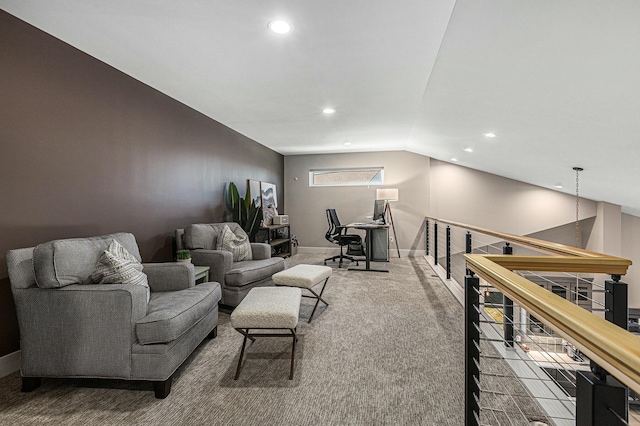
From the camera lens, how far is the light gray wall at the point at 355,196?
7031mm

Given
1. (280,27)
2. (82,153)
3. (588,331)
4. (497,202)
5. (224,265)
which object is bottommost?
(224,265)

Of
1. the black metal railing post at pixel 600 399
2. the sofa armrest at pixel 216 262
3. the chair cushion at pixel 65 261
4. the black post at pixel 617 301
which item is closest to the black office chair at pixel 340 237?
the sofa armrest at pixel 216 262

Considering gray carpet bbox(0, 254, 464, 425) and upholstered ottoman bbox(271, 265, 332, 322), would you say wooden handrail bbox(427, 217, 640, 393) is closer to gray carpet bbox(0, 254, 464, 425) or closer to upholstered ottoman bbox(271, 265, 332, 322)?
gray carpet bbox(0, 254, 464, 425)

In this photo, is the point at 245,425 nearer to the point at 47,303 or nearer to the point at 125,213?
the point at 47,303

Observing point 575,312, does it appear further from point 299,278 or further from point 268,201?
point 268,201

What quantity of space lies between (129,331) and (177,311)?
27 cm

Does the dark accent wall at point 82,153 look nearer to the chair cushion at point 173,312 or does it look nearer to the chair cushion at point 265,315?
the chair cushion at point 173,312

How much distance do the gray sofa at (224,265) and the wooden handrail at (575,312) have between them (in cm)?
247

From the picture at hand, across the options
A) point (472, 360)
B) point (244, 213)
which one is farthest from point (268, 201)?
point (472, 360)

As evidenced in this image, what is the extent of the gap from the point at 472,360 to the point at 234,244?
3033mm

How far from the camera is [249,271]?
3320mm

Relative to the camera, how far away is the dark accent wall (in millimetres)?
2127

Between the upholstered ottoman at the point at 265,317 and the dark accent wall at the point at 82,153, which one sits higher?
the dark accent wall at the point at 82,153

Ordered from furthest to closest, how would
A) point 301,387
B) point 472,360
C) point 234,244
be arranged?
point 234,244 → point 301,387 → point 472,360
